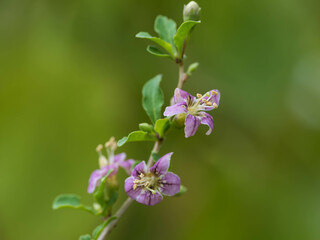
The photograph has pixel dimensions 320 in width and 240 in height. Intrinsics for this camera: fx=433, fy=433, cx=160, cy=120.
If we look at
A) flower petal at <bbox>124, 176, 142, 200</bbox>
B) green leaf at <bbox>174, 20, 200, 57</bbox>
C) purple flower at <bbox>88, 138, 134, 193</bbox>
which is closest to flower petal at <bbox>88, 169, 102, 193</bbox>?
purple flower at <bbox>88, 138, 134, 193</bbox>

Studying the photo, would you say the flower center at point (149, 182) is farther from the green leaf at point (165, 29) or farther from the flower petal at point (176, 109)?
the green leaf at point (165, 29)

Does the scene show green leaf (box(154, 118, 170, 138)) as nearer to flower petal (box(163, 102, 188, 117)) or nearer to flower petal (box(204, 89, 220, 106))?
flower petal (box(163, 102, 188, 117))

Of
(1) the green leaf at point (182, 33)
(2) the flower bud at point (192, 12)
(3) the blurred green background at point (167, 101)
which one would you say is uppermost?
(2) the flower bud at point (192, 12)

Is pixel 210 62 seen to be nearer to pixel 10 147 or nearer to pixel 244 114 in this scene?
pixel 244 114

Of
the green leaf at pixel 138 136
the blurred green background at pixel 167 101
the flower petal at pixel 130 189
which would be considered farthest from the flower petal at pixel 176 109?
the blurred green background at pixel 167 101

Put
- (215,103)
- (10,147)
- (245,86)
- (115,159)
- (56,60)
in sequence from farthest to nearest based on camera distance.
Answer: (245,86) < (56,60) < (10,147) < (115,159) < (215,103)

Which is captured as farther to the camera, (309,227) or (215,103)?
(309,227)

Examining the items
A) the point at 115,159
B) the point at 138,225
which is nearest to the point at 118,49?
the point at 138,225

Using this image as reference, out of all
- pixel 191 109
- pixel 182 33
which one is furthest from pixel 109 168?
pixel 182 33
